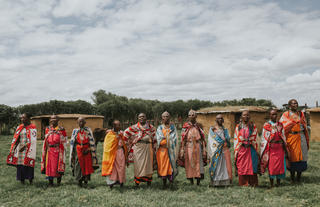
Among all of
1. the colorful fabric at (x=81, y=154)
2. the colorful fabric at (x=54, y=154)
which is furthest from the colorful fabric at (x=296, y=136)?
the colorful fabric at (x=54, y=154)

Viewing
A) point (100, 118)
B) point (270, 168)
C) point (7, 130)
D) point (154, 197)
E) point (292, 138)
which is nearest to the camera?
point (154, 197)

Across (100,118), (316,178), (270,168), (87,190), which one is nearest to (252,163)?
(270,168)

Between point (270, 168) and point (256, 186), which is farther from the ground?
point (270, 168)

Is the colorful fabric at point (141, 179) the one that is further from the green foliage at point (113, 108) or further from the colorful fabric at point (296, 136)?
the green foliage at point (113, 108)

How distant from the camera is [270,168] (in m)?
6.33

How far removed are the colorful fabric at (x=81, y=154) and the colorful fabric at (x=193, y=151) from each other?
226 centimetres

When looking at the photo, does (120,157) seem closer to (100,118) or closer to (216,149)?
(216,149)

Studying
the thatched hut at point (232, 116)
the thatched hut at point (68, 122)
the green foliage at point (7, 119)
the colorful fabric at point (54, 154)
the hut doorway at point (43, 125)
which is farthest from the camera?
the green foliage at point (7, 119)

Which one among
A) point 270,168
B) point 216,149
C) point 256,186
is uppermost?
point 216,149

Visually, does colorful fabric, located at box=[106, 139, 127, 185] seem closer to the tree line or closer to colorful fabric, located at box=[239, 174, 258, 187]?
colorful fabric, located at box=[239, 174, 258, 187]

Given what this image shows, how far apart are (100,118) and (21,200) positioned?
68.1 ft

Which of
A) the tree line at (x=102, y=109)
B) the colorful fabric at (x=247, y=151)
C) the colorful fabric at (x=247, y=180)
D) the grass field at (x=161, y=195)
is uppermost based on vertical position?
the tree line at (x=102, y=109)

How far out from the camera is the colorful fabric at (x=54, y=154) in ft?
22.5

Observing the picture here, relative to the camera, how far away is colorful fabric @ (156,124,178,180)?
646cm
